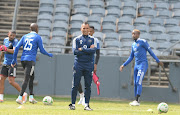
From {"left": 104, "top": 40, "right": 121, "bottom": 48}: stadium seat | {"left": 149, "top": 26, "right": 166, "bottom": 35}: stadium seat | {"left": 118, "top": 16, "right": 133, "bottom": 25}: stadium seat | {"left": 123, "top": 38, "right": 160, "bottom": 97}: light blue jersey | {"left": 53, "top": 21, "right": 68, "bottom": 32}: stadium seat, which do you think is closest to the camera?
{"left": 123, "top": 38, "right": 160, "bottom": 97}: light blue jersey

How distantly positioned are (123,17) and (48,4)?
3527mm

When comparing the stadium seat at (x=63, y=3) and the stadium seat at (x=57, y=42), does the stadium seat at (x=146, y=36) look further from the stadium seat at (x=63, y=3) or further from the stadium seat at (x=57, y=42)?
the stadium seat at (x=63, y=3)

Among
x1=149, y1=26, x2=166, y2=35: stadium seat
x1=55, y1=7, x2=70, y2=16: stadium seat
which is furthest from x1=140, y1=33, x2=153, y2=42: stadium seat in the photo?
x1=55, y1=7, x2=70, y2=16: stadium seat

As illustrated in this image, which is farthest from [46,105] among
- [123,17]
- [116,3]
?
[116,3]

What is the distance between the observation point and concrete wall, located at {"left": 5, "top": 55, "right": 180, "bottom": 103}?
13078mm

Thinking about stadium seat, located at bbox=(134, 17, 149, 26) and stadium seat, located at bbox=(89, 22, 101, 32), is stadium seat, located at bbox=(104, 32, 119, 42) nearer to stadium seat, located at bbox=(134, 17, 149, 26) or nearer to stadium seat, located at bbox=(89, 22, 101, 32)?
stadium seat, located at bbox=(89, 22, 101, 32)

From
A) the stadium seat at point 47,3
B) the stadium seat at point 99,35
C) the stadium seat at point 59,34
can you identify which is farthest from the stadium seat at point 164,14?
the stadium seat at point 47,3

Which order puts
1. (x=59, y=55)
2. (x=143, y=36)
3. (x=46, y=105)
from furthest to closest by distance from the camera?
(x=143, y=36), (x=59, y=55), (x=46, y=105)

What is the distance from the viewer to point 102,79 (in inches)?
527

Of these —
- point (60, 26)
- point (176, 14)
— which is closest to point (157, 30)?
point (176, 14)

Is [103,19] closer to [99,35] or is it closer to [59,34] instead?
[99,35]

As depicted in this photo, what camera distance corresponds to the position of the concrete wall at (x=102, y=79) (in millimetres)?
13078

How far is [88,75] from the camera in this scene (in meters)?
8.20

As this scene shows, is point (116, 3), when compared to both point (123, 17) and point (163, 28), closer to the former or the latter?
point (123, 17)
